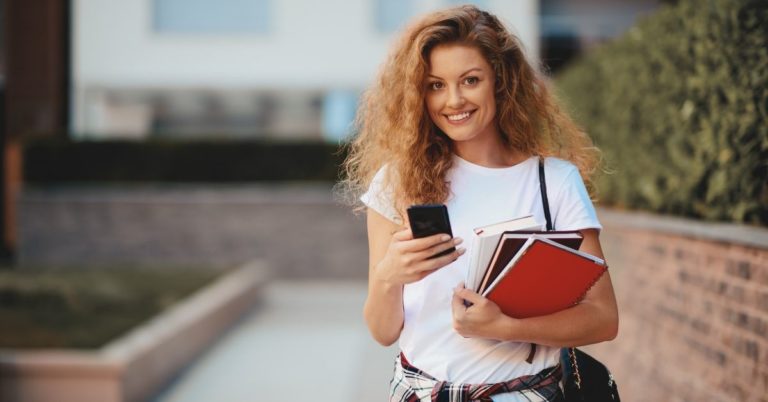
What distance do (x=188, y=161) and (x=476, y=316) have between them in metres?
12.5

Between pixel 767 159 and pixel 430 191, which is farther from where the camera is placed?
pixel 767 159

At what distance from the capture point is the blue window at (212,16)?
55.3 ft

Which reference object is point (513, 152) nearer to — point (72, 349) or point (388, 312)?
point (388, 312)

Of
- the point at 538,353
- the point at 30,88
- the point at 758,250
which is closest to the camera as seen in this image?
the point at 538,353

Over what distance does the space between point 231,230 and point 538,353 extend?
11081mm

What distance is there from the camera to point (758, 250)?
10.3 feet

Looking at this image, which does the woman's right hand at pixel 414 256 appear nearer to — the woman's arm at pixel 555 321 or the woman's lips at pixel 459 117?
the woman's arm at pixel 555 321

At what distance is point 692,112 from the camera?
4.29m

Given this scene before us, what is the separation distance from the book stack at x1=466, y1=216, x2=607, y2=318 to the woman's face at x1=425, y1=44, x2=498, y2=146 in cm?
34

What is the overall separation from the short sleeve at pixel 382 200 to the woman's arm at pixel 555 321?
12.3 inches

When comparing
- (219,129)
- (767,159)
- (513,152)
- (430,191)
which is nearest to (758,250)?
(767,159)

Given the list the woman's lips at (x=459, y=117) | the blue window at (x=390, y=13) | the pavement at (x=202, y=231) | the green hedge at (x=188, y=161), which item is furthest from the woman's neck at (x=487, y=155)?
the blue window at (x=390, y=13)

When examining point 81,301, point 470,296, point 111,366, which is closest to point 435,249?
point 470,296

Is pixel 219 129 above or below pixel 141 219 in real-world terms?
above
